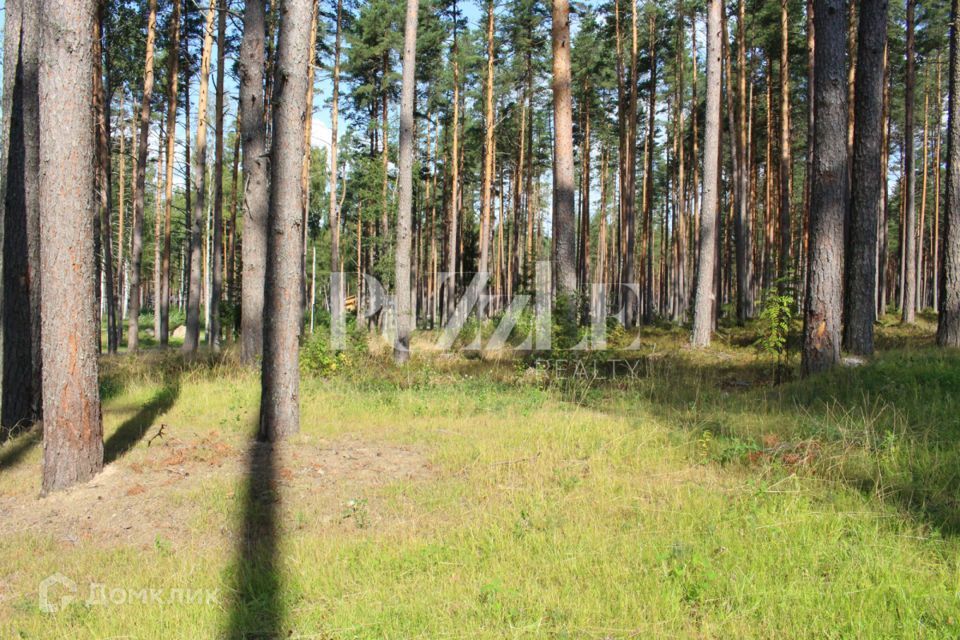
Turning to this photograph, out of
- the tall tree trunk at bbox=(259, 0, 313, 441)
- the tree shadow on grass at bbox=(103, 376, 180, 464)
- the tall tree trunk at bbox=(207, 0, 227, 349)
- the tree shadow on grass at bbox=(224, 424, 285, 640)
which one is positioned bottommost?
the tree shadow on grass at bbox=(224, 424, 285, 640)

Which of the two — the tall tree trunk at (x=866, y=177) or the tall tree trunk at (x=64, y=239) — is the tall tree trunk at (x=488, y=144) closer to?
the tall tree trunk at (x=866, y=177)

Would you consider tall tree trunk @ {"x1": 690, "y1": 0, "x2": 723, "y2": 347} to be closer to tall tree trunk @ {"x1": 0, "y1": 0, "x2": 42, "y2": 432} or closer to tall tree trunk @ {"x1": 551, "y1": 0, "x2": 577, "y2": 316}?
tall tree trunk @ {"x1": 551, "y1": 0, "x2": 577, "y2": 316}

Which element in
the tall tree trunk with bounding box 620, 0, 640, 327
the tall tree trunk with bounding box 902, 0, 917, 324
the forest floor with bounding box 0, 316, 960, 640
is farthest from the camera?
the tall tree trunk with bounding box 620, 0, 640, 327

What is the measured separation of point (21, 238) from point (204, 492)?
4820 millimetres

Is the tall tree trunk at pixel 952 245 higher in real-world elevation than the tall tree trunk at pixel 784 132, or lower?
lower

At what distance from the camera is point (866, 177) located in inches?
364

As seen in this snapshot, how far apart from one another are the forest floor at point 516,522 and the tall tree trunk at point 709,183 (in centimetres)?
673

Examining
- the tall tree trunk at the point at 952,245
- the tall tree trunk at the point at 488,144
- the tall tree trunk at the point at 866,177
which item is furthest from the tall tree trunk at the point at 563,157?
the tall tree trunk at the point at 488,144

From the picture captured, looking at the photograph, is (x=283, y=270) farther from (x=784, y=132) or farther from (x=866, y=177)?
(x=784, y=132)

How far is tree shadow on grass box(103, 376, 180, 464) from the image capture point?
5945 millimetres

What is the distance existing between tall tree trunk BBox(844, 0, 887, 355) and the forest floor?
190 centimetres

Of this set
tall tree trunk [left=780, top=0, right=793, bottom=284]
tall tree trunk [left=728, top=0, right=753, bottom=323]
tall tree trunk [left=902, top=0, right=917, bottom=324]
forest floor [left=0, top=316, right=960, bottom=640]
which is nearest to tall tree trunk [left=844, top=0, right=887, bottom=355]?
forest floor [left=0, top=316, right=960, bottom=640]

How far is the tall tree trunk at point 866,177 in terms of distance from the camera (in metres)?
9.15

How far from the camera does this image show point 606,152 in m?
40.0
